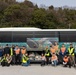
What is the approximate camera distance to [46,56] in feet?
56.4

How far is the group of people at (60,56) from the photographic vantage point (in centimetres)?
1634

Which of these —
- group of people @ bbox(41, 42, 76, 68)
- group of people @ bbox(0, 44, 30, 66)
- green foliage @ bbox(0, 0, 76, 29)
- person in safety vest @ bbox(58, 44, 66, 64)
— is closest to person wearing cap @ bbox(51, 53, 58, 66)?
group of people @ bbox(41, 42, 76, 68)

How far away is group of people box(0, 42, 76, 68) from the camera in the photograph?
16.7 meters

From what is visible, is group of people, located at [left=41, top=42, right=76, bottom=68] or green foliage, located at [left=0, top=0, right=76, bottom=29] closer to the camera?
group of people, located at [left=41, top=42, right=76, bottom=68]

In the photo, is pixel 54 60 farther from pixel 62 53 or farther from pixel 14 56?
pixel 14 56

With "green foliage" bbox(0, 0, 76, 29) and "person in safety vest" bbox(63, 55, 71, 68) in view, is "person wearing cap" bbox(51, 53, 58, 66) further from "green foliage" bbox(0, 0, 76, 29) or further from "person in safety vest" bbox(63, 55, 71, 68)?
"green foliage" bbox(0, 0, 76, 29)

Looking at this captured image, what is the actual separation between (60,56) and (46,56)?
842 mm

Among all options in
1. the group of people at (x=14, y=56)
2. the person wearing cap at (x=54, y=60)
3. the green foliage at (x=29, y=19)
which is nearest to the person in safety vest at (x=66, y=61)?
the person wearing cap at (x=54, y=60)

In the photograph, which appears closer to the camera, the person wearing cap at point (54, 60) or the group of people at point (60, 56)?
the group of people at point (60, 56)

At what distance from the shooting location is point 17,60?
1748 centimetres

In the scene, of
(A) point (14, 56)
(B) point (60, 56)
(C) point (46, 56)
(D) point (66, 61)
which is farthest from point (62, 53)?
(A) point (14, 56)

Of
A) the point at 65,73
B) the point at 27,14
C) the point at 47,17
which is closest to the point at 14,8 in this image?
the point at 27,14

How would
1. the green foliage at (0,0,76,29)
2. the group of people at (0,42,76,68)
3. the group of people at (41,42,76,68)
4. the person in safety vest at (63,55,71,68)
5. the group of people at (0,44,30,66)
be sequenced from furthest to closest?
the green foliage at (0,0,76,29) < the group of people at (0,44,30,66) < the group of people at (0,42,76,68) < the group of people at (41,42,76,68) < the person in safety vest at (63,55,71,68)

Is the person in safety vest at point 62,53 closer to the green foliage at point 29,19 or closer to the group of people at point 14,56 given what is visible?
the group of people at point 14,56
